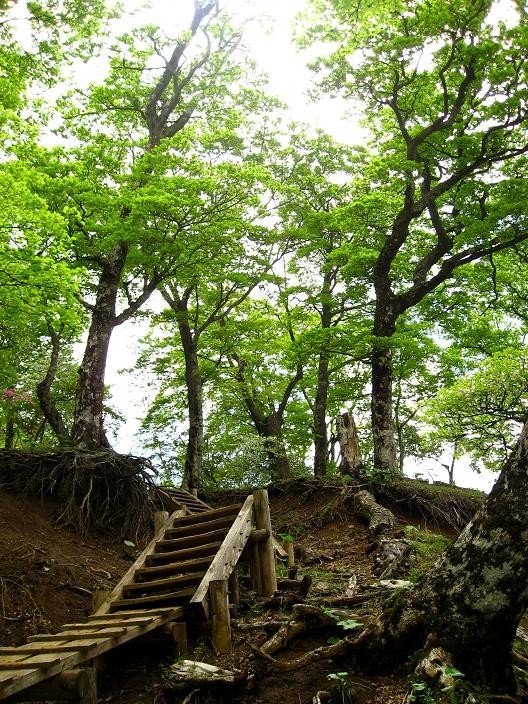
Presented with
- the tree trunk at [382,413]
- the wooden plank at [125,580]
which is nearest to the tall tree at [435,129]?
the tree trunk at [382,413]

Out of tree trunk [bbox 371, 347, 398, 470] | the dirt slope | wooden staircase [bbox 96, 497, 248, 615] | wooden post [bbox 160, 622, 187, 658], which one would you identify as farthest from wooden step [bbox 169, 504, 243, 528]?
tree trunk [bbox 371, 347, 398, 470]

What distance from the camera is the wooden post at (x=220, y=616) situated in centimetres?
496

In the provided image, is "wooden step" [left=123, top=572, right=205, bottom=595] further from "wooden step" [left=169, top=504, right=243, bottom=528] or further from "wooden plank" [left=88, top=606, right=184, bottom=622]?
"wooden step" [left=169, top=504, right=243, bottom=528]

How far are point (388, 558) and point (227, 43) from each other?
55.6 feet

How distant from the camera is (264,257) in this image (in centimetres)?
1691

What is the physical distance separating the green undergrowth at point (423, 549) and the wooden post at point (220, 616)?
263 cm

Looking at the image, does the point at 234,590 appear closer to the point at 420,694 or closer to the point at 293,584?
the point at 293,584

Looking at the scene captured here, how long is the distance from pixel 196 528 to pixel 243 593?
3.54 feet

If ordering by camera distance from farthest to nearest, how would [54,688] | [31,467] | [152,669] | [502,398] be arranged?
Answer: [502,398] → [31,467] → [152,669] → [54,688]

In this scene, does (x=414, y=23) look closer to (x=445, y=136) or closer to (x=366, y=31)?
(x=366, y=31)

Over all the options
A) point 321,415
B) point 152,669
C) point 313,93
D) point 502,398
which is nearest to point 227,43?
point 313,93

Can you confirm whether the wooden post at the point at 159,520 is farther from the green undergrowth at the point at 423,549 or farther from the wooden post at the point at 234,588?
the green undergrowth at the point at 423,549

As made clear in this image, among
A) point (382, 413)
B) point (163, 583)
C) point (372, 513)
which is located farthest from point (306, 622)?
point (382, 413)

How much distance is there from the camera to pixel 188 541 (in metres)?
6.90
